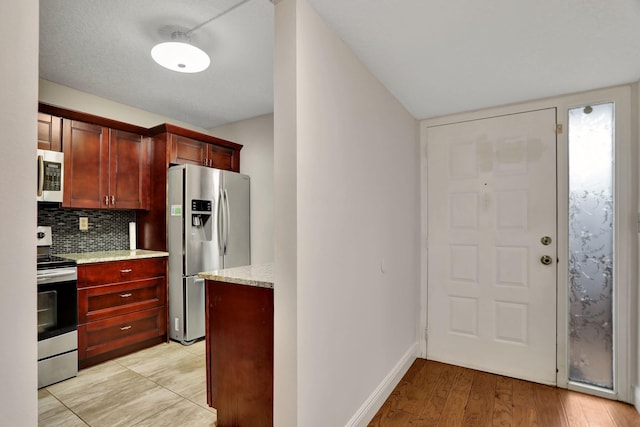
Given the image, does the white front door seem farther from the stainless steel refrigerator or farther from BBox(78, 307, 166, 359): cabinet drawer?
BBox(78, 307, 166, 359): cabinet drawer

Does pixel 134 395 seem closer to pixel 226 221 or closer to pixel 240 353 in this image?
pixel 240 353

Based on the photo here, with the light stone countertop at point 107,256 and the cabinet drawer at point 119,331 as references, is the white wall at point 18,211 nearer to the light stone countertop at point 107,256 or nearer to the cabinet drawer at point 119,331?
the light stone countertop at point 107,256

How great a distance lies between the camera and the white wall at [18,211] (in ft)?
2.18

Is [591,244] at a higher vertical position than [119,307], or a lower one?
higher

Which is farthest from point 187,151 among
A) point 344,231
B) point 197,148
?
point 344,231

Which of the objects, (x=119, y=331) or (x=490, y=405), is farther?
(x=119, y=331)

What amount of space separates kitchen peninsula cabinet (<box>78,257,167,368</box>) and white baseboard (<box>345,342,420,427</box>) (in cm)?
231

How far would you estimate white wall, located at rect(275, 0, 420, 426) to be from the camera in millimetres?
1513

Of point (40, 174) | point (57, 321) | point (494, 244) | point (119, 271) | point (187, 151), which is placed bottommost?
point (57, 321)

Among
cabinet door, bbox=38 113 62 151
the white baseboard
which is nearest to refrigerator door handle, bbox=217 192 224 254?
cabinet door, bbox=38 113 62 151

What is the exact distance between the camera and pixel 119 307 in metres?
3.04

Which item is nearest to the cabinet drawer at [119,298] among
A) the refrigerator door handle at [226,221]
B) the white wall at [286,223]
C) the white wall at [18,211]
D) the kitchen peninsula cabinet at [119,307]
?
the kitchen peninsula cabinet at [119,307]

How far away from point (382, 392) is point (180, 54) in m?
2.63

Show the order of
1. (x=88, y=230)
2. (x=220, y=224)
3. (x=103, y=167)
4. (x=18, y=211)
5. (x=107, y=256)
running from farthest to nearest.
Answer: (x=220, y=224) → (x=88, y=230) → (x=103, y=167) → (x=107, y=256) → (x=18, y=211)
